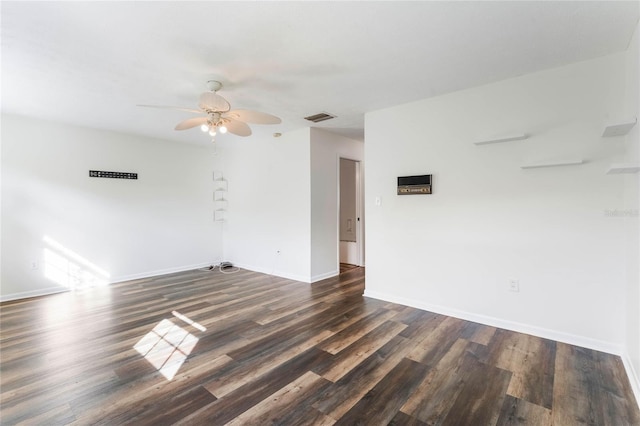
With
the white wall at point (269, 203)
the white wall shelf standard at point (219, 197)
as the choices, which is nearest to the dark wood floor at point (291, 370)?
the white wall at point (269, 203)

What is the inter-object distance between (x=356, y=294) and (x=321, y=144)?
2386 mm

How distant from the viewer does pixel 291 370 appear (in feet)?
7.01

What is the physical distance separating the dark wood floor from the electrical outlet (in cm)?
42

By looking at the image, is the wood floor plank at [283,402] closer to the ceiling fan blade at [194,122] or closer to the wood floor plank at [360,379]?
the wood floor plank at [360,379]

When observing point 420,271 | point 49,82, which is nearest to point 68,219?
point 49,82

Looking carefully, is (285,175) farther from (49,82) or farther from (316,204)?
(49,82)

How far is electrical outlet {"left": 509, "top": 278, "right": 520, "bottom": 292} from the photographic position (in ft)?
9.08

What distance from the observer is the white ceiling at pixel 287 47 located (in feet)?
5.98

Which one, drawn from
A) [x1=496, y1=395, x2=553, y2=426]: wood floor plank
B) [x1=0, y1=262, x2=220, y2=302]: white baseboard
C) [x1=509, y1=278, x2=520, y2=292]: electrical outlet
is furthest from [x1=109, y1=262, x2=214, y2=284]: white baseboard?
[x1=496, y1=395, x2=553, y2=426]: wood floor plank

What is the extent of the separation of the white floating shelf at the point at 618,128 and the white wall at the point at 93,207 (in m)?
5.75

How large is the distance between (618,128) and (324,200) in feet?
11.2

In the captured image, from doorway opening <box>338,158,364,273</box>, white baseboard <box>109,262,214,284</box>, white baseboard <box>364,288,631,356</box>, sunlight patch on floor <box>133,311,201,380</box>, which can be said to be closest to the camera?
sunlight patch on floor <box>133,311,201,380</box>

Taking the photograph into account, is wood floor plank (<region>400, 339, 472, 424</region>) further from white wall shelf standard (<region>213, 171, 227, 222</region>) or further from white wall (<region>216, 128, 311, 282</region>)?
white wall shelf standard (<region>213, 171, 227, 222</region>)

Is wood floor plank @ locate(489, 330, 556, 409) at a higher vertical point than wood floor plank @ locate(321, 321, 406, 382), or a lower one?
lower
